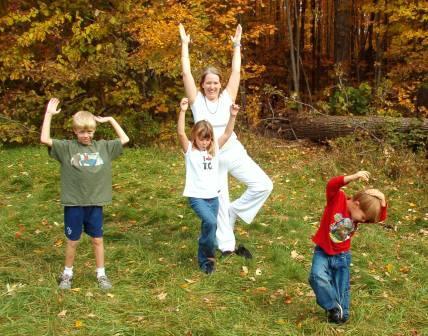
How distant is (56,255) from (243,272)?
2045 mm

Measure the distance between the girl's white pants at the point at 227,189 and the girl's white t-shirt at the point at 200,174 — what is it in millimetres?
342

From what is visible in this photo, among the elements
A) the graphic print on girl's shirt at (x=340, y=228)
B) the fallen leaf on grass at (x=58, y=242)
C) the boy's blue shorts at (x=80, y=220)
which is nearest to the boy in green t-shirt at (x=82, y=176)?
the boy's blue shorts at (x=80, y=220)

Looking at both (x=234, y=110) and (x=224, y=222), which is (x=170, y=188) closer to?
(x=224, y=222)

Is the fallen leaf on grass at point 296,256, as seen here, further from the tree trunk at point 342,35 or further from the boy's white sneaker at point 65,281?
the tree trunk at point 342,35

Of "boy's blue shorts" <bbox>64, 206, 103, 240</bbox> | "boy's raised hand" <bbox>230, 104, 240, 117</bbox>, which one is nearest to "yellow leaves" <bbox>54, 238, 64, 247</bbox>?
"boy's blue shorts" <bbox>64, 206, 103, 240</bbox>

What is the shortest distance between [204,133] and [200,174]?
394 mm

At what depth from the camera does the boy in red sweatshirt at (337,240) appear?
157 inches

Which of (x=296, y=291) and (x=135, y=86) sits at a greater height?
(x=135, y=86)

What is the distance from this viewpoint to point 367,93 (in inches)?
543

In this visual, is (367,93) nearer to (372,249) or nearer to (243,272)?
(372,249)

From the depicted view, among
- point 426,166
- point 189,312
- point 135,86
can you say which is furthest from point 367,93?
point 189,312

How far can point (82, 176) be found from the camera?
460cm

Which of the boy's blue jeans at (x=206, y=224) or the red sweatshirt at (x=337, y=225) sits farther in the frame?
the boy's blue jeans at (x=206, y=224)

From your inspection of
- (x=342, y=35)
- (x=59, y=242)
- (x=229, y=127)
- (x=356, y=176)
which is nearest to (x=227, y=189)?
(x=229, y=127)
